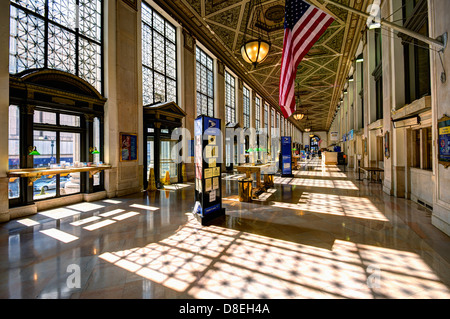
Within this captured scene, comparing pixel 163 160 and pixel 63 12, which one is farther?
pixel 163 160

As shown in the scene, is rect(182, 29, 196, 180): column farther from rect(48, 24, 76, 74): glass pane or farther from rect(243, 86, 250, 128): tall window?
rect(243, 86, 250, 128): tall window

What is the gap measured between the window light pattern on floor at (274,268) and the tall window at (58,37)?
552 cm

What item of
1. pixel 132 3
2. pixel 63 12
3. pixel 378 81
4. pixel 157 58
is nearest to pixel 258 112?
pixel 378 81

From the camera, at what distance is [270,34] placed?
11969mm

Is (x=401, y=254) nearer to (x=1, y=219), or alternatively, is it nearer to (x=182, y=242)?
(x=182, y=242)

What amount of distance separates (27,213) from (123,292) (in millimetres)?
4628

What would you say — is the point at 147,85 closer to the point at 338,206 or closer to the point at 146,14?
the point at 146,14

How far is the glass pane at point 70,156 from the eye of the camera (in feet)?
20.8

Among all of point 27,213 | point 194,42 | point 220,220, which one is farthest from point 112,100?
point 194,42

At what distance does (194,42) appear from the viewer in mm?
11898

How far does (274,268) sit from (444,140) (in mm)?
3754

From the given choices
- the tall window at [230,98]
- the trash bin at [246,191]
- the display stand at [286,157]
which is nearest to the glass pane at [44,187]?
the trash bin at [246,191]

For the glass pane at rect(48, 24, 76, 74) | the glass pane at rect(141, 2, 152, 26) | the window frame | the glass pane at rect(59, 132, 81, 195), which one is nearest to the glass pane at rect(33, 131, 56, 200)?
the glass pane at rect(59, 132, 81, 195)

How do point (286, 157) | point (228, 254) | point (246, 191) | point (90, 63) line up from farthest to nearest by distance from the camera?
1. point (286, 157)
2. point (90, 63)
3. point (246, 191)
4. point (228, 254)
